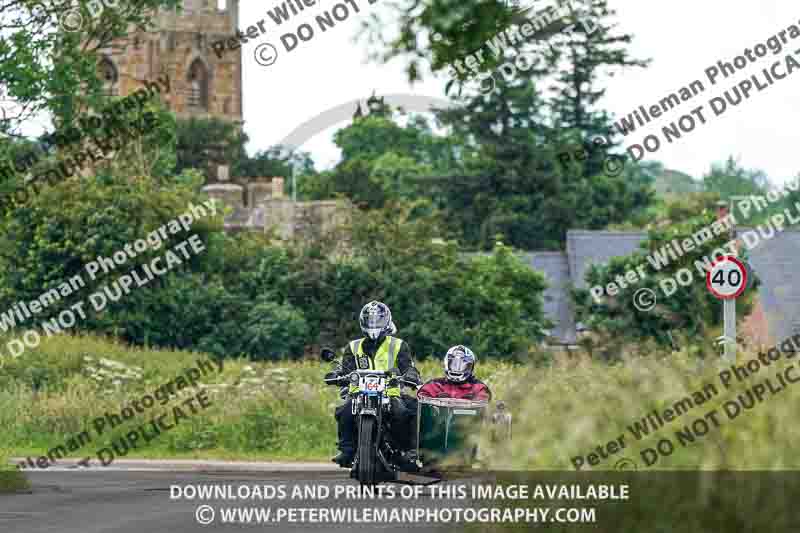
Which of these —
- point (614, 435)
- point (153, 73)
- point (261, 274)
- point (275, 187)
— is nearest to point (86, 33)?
point (614, 435)

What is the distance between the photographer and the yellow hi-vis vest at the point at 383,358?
1392 cm

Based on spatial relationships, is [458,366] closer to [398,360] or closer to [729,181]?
[398,360]

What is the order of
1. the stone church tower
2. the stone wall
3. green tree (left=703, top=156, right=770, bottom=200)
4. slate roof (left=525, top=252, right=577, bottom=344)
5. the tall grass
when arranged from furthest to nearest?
green tree (left=703, top=156, right=770, bottom=200) → the stone church tower → slate roof (left=525, top=252, right=577, bottom=344) → the stone wall → the tall grass

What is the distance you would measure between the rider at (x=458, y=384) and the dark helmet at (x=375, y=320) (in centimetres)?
59

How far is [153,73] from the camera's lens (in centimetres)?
12162

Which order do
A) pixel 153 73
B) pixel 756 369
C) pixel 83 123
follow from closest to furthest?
pixel 756 369, pixel 83 123, pixel 153 73

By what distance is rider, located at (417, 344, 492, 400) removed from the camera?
554 inches

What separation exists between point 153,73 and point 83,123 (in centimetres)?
10104

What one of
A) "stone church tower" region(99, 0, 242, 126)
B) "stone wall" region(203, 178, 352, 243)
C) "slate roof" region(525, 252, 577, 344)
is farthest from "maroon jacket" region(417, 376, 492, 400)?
"stone church tower" region(99, 0, 242, 126)

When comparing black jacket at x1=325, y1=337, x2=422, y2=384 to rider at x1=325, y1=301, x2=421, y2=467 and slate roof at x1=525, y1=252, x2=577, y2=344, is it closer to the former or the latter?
rider at x1=325, y1=301, x2=421, y2=467

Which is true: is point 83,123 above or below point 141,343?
above

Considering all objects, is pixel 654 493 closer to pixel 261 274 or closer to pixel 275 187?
pixel 261 274

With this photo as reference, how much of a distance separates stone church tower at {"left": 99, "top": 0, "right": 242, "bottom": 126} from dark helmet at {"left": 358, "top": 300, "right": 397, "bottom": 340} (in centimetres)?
10336

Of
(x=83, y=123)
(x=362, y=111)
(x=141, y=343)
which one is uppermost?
(x=362, y=111)
